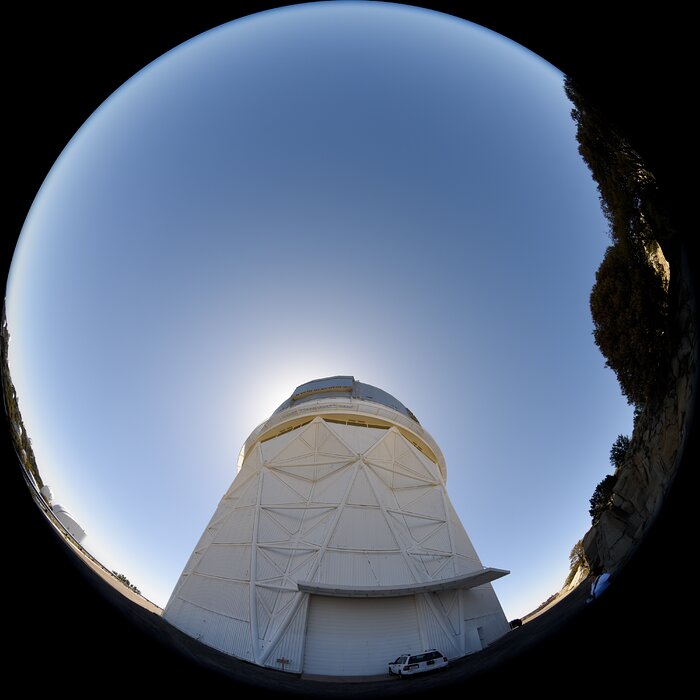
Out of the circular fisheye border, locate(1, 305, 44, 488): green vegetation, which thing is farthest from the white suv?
locate(1, 305, 44, 488): green vegetation

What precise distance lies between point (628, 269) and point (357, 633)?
9.71 m

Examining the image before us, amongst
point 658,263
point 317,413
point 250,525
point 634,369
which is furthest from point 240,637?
point 658,263

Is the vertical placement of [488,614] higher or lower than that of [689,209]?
lower

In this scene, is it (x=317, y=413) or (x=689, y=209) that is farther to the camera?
(x=317, y=413)

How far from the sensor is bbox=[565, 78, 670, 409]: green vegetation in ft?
10.2

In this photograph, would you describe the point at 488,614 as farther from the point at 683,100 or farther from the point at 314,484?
the point at 683,100

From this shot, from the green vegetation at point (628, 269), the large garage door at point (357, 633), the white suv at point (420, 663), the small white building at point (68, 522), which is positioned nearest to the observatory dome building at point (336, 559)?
the large garage door at point (357, 633)

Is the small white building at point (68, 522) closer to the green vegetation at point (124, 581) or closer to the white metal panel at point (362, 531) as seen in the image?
the green vegetation at point (124, 581)

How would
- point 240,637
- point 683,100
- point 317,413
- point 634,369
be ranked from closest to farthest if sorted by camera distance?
1. point 683,100
2. point 634,369
3. point 240,637
4. point 317,413

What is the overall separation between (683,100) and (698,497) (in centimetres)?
252

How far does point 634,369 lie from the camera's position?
3.73 meters

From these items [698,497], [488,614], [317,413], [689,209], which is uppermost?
[317,413]

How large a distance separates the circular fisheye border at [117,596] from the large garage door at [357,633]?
25.3 ft

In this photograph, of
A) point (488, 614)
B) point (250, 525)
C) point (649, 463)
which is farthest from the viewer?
point (250, 525)
